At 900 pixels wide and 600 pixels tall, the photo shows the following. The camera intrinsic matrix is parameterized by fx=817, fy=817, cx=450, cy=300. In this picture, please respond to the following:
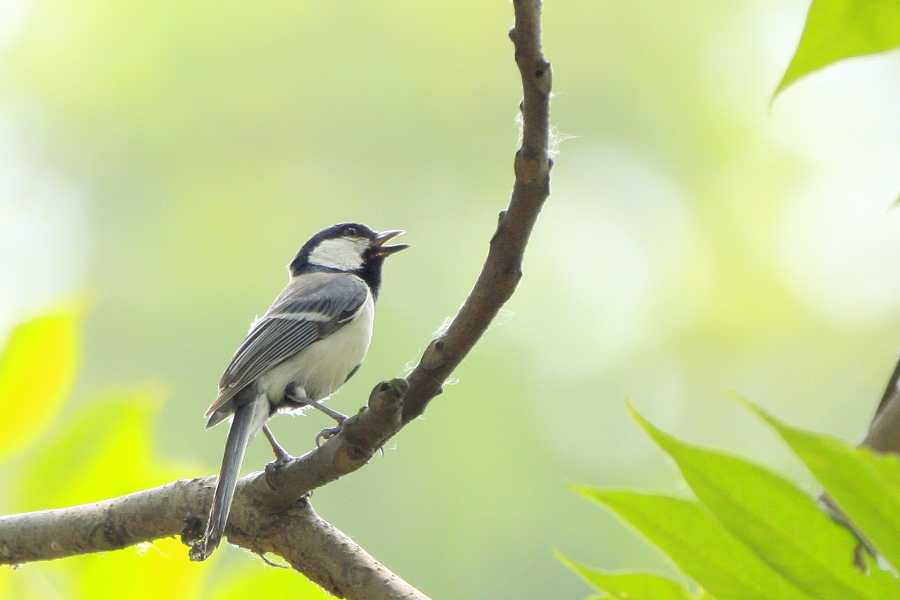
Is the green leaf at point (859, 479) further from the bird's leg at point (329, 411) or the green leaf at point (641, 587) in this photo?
the bird's leg at point (329, 411)

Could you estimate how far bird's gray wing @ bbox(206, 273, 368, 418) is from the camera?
201 centimetres

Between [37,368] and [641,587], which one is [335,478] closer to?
[37,368]

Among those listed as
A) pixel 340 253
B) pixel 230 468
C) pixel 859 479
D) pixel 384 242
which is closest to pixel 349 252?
pixel 340 253

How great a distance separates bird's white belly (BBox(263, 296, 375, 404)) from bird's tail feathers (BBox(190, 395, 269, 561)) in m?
0.07

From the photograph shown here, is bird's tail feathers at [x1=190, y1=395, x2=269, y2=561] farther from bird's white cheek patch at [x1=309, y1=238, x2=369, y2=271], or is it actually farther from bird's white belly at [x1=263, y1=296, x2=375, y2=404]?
bird's white cheek patch at [x1=309, y1=238, x2=369, y2=271]

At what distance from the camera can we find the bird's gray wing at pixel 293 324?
2.01 meters

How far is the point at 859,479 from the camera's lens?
33 centimetres

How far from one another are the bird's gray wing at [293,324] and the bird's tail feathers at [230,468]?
0.06 metres

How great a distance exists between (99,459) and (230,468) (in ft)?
1.39

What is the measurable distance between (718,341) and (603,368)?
2.96 ft

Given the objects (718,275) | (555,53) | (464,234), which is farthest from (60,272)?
(718,275)

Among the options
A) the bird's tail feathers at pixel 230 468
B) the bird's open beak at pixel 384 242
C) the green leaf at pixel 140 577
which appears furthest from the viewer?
the bird's open beak at pixel 384 242

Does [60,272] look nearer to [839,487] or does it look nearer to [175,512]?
[175,512]

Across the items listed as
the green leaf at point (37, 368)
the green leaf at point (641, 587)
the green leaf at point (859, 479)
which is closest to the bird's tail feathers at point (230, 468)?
the green leaf at point (37, 368)
